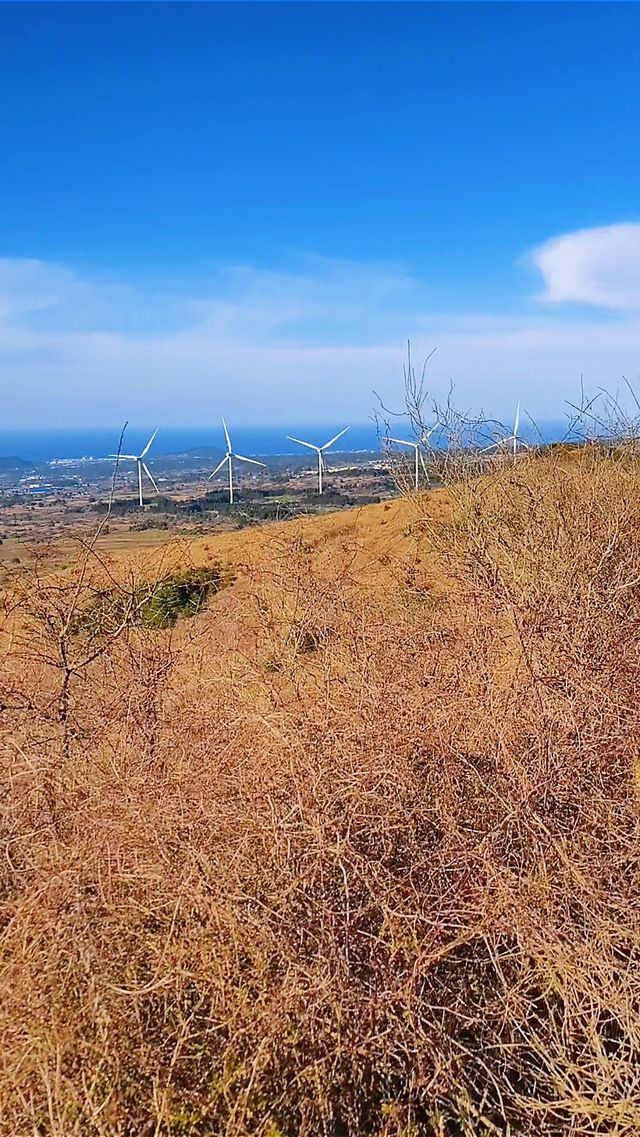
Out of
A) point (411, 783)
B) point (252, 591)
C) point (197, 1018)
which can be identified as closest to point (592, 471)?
point (252, 591)

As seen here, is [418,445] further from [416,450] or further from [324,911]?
[324,911]

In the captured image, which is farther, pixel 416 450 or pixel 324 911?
pixel 416 450

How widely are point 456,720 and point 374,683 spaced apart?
397mm

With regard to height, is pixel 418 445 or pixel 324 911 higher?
pixel 418 445

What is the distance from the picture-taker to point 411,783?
11.2 ft

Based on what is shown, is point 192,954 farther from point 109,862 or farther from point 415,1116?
point 415,1116

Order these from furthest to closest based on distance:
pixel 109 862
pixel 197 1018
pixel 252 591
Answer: pixel 252 591, pixel 109 862, pixel 197 1018

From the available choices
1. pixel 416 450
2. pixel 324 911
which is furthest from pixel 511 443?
pixel 324 911

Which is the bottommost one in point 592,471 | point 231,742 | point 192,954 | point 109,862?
point 192,954

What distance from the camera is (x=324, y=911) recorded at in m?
2.93

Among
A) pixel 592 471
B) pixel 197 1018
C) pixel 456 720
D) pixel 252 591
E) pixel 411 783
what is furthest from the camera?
pixel 592 471

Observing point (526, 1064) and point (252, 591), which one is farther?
point (252, 591)

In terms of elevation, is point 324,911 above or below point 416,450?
below

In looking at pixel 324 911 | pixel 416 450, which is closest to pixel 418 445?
pixel 416 450
